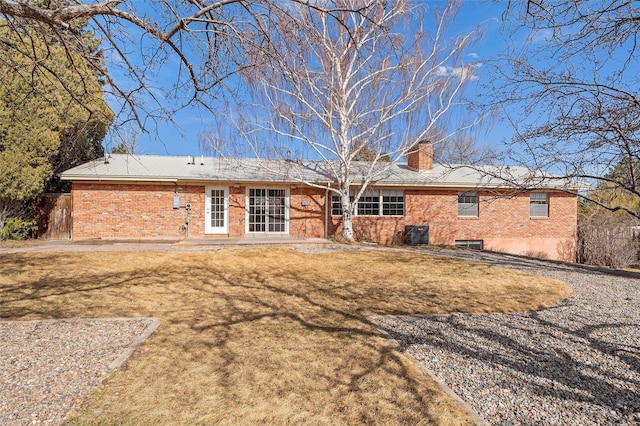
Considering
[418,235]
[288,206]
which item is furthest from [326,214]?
[418,235]

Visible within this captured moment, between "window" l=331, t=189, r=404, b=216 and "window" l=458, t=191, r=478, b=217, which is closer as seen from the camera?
"window" l=331, t=189, r=404, b=216

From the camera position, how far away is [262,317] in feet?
16.1

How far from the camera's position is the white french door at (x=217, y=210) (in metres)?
14.9

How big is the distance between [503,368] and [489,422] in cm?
103

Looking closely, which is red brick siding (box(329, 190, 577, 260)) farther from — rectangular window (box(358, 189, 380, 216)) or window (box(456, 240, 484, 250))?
rectangular window (box(358, 189, 380, 216))

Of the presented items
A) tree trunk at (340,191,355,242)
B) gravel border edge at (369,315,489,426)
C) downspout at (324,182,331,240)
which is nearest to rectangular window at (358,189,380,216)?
tree trunk at (340,191,355,242)

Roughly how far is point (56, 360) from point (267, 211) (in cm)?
1204

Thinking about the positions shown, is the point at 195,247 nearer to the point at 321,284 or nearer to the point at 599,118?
the point at 321,284

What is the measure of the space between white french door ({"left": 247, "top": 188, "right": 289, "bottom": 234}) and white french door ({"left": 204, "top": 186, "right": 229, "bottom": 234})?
3.09 feet

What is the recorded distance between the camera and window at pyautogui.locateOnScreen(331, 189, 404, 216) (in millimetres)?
16188

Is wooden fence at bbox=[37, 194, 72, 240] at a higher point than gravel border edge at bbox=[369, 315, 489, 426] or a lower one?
higher

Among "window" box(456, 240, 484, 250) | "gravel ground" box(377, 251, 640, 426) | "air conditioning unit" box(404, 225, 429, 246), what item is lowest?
"gravel ground" box(377, 251, 640, 426)

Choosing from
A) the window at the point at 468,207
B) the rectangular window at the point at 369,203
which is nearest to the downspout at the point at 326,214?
the rectangular window at the point at 369,203

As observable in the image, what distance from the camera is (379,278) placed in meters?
7.83
